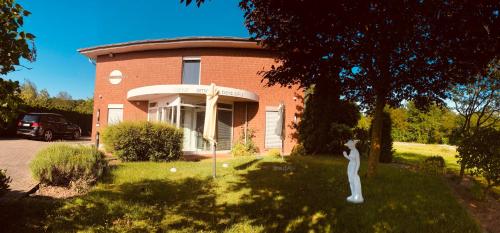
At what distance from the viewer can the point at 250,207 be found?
6277 mm

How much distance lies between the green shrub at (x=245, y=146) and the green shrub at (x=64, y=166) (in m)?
8.60

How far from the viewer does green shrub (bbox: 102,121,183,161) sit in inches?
465

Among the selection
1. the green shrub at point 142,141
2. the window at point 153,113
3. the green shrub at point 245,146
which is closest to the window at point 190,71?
the window at point 153,113

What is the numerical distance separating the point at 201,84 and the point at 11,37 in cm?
1595

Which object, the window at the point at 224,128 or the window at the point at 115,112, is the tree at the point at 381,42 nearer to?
the window at the point at 224,128

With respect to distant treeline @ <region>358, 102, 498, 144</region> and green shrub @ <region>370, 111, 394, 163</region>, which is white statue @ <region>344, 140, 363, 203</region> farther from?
distant treeline @ <region>358, 102, 498, 144</region>

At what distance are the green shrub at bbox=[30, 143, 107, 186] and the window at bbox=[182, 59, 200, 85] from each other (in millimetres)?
11534

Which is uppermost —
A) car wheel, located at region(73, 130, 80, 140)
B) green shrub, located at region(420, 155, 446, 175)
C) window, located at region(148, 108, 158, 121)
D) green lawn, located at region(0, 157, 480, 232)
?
window, located at region(148, 108, 158, 121)

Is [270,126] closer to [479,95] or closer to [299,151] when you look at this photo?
[299,151]

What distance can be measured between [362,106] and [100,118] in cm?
1880

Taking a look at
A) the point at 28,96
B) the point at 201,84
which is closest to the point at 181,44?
the point at 201,84

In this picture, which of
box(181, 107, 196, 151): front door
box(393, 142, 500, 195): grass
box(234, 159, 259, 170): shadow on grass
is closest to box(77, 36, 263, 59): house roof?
box(181, 107, 196, 151): front door

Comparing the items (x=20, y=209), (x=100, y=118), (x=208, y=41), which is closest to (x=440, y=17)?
(x=20, y=209)

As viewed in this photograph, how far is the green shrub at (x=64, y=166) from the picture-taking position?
7.49 metres
